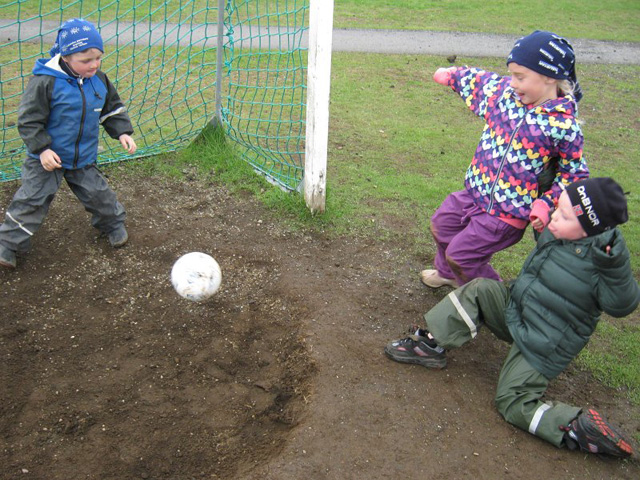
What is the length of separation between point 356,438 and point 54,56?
9.57 feet

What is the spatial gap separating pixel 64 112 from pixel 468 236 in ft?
8.55

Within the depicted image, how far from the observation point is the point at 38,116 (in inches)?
159

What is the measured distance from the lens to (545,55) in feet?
10.9

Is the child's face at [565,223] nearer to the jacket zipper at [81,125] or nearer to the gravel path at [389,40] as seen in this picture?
the jacket zipper at [81,125]

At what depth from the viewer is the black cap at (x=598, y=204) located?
9.71 ft

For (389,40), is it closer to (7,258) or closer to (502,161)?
(502,161)

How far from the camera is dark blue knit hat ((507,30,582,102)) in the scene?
10.9 ft

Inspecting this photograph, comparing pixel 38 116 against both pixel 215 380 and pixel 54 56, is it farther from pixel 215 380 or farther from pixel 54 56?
pixel 215 380

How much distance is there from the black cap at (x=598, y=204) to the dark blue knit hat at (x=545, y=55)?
0.68 m

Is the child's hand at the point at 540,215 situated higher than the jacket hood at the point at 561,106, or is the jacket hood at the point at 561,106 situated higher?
the jacket hood at the point at 561,106

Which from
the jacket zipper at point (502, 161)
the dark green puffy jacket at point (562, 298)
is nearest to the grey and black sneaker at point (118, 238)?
the jacket zipper at point (502, 161)

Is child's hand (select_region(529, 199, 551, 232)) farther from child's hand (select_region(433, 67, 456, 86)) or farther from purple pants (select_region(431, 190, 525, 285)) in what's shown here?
child's hand (select_region(433, 67, 456, 86))

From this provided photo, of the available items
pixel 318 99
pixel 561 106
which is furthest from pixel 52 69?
pixel 561 106

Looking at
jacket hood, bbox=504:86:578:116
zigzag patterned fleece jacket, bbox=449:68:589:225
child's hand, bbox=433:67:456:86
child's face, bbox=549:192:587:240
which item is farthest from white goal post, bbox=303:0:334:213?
child's face, bbox=549:192:587:240
